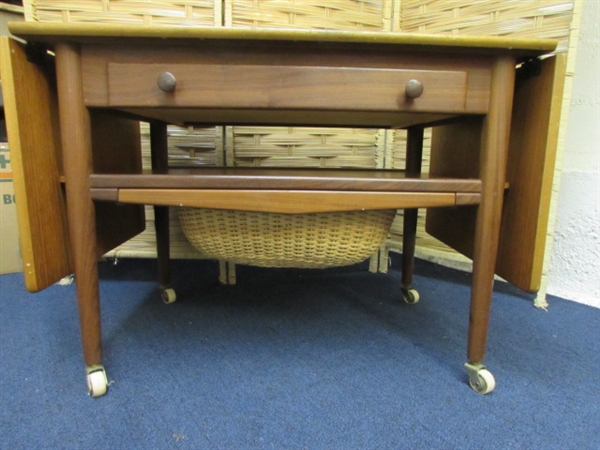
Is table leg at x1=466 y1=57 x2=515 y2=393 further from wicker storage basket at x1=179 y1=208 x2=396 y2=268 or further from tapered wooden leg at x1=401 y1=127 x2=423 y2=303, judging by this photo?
tapered wooden leg at x1=401 y1=127 x2=423 y2=303

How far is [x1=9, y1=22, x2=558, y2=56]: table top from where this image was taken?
60 centimetres

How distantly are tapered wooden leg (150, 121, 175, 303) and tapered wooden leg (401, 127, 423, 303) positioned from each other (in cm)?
69

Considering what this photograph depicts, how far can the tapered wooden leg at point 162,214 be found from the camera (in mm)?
1087

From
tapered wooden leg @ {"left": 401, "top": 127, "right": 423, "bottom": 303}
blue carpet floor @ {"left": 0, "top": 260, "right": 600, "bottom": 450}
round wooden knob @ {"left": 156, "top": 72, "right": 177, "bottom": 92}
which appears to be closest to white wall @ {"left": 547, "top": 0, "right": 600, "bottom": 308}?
blue carpet floor @ {"left": 0, "top": 260, "right": 600, "bottom": 450}

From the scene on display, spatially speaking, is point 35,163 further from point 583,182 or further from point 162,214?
point 583,182

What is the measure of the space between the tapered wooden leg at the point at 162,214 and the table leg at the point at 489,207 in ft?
2.60

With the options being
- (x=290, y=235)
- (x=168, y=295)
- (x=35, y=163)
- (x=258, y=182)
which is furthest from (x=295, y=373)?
(x=35, y=163)

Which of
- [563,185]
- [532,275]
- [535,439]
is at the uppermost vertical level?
[563,185]

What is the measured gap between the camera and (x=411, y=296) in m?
1.16

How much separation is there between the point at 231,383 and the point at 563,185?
1.12 meters

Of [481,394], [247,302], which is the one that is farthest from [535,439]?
[247,302]

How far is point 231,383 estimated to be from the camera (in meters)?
0.77

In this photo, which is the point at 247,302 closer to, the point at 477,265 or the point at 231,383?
the point at 231,383

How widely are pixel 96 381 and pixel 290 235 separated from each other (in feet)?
1.51
